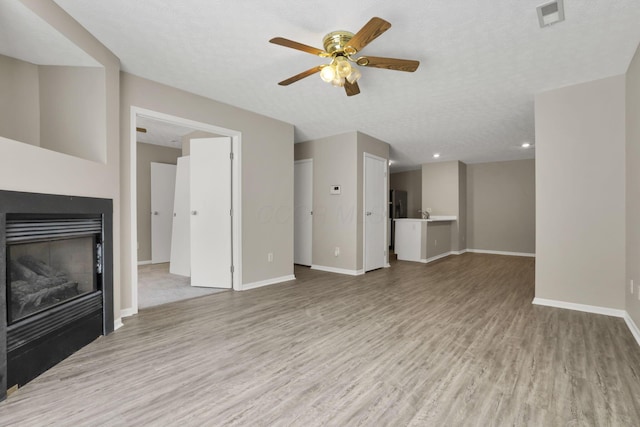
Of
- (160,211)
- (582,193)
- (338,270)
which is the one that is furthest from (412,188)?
(160,211)

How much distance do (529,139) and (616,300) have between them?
333 centimetres

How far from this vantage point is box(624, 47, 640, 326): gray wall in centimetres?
248

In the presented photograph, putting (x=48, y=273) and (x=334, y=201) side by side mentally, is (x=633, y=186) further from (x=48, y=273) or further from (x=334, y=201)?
(x=48, y=273)

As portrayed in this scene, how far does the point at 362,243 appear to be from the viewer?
5164 mm

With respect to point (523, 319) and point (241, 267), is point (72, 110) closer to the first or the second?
point (241, 267)

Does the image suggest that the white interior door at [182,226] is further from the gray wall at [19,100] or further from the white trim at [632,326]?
the white trim at [632,326]

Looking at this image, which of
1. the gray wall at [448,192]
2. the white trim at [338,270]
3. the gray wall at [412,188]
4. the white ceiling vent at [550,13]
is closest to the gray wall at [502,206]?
the gray wall at [448,192]

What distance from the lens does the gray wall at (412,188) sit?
9.24 metres

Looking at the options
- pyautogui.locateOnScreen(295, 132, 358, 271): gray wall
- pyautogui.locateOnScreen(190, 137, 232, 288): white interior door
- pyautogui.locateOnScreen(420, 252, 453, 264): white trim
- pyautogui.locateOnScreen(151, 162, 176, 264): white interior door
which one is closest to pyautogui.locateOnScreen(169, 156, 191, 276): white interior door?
pyautogui.locateOnScreen(190, 137, 232, 288): white interior door

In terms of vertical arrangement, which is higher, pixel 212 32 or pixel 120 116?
pixel 212 32

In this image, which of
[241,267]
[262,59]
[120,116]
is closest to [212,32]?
[262,59]

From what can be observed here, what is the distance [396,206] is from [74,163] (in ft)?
25.3

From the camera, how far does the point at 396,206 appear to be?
8797 millimetres

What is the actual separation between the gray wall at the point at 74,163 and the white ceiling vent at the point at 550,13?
10.5 ft
